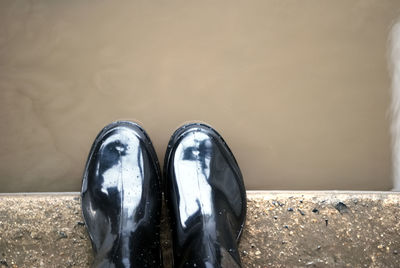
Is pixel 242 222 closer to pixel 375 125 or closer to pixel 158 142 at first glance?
pixel 158 142

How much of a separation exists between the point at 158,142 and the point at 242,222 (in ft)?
1.31

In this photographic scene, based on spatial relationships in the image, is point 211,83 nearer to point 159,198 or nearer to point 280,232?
point 159,198

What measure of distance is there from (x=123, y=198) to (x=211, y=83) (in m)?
0.51

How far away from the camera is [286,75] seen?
1.25m

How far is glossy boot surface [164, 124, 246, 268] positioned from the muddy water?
0.09m

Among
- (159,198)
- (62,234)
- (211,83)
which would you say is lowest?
(62,234)

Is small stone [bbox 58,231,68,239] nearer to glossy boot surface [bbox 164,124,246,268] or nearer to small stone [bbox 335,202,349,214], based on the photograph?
glossy boot surface [bbox 164,124,246,268]

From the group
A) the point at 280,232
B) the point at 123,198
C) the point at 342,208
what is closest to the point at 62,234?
the point at 123,198

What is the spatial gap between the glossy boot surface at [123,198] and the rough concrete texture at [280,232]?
10 cm

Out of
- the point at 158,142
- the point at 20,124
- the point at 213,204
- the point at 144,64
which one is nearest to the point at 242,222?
the point at 213,204

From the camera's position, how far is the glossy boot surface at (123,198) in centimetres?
93

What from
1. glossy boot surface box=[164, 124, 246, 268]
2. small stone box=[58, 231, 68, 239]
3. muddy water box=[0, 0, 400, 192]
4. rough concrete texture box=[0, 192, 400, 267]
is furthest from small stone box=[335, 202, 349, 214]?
small stone box=[58, 231, 68, 239]

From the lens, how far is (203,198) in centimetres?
101

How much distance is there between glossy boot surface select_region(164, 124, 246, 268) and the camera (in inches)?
36.0
